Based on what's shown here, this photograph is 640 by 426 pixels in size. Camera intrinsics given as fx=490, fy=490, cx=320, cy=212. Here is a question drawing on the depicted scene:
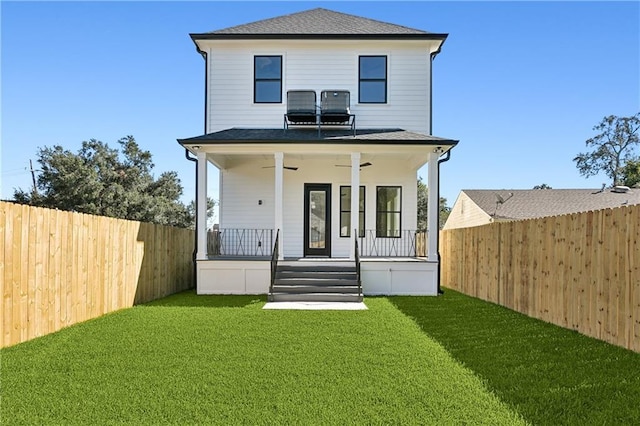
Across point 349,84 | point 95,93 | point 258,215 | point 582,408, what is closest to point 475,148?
point 349,84

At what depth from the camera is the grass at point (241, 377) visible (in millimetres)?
3939

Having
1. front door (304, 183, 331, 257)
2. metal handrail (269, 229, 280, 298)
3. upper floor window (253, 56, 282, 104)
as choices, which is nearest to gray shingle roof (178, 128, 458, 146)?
upper floor window (253, 56, 282, 104)

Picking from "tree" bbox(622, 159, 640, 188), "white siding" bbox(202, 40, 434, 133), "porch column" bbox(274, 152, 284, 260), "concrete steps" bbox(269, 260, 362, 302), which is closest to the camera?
"concrete steps" bbox(269, 260, 362, 302)

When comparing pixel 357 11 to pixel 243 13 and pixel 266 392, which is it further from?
pixel 266 392

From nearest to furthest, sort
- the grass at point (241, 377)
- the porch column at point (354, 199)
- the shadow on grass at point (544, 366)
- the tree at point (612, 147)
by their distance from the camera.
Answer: the grass at point (241, 377) → the shadow on grass at point (544, 366) → the porch column at point (354, 199) → the tree at point (612, 147)

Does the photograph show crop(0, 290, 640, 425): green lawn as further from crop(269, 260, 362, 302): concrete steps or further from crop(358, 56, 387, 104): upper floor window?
crop(358, 56, 387, 104): upper floor window

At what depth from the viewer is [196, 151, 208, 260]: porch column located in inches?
484

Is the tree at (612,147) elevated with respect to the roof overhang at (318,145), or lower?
elevated

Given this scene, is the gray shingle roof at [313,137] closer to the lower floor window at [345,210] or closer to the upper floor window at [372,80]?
the upper floor window at [372,80]

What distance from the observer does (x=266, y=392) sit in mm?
4484

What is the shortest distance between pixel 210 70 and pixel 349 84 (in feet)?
14.0

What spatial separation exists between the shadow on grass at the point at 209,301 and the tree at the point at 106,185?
849 inches

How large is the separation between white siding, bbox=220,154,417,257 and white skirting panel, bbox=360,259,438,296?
2.26m

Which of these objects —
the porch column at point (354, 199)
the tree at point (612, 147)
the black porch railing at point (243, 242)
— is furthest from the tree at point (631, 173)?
the black porch railing at point (243, 242)
